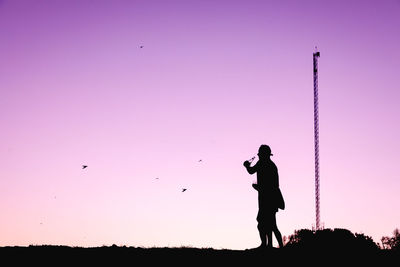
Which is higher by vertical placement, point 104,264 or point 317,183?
point 317,183

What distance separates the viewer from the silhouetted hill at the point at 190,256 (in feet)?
38.8

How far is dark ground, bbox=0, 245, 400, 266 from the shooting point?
1179 centimetres

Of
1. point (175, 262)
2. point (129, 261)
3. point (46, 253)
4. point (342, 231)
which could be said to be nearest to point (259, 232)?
point (175, 262)

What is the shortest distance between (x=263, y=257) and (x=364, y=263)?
231 cm

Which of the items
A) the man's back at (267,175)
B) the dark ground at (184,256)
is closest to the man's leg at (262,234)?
the dark ground at (184,256)

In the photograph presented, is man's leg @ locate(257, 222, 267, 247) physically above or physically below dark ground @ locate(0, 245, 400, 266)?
above

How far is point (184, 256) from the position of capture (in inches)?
494

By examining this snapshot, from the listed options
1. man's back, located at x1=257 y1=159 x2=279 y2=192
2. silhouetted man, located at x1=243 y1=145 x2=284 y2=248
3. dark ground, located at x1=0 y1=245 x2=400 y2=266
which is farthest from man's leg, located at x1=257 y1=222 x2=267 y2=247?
Answer: man's back, located at x1=257 y1=159 x2=279 y2=192

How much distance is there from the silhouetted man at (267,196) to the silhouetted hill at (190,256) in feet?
1.50

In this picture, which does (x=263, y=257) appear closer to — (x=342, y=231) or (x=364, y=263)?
(x=364, y=263)

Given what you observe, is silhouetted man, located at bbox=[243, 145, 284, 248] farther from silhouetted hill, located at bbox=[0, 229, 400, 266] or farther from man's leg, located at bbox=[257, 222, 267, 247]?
silhouetted hill, located at bbox=[0, 229, 400, 266]

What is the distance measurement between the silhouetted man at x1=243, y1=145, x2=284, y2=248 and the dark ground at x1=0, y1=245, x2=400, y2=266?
0.46 m

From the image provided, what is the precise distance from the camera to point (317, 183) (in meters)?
31.7

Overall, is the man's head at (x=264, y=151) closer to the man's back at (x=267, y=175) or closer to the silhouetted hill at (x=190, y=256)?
the man's back at (x=267, y=175)
